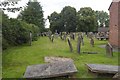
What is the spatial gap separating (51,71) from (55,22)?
3151 inches

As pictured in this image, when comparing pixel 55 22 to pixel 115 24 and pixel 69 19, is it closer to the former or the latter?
pixel 69 19

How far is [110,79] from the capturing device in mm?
12086

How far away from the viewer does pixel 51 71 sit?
486 inches

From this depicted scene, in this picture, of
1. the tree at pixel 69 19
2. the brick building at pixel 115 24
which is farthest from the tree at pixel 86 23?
the brick building at pixel 115 24

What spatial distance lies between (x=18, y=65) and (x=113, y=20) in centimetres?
1883

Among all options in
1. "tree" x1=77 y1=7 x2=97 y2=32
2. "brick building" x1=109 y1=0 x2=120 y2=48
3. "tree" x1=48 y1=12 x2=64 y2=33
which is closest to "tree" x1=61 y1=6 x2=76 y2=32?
"tree" x1=48 y1=12 x2=64 y2=33

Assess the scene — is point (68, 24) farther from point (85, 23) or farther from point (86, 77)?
point (86, 77)

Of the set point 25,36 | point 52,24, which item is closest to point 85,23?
point 52,24

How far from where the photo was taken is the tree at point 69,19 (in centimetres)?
8931

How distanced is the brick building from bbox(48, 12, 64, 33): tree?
5805 centimetres

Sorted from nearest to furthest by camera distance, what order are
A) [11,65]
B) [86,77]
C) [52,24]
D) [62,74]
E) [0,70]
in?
[62,74], [86,77], [0,70], [11,65], [52,24]

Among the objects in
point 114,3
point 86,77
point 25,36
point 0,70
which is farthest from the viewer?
point 25,36

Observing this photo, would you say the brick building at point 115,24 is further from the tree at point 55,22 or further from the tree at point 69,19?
the tree at point 55,22

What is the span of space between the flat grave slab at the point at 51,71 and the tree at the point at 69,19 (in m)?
76.4
